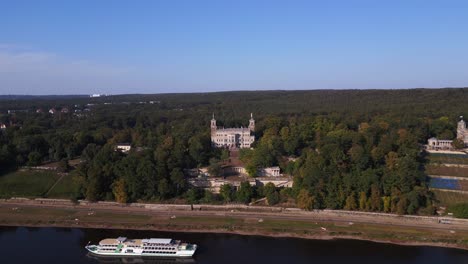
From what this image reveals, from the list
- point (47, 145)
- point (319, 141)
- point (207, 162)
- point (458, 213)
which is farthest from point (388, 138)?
point (47, 145)

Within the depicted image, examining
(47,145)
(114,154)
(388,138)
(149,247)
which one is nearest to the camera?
(149,247)

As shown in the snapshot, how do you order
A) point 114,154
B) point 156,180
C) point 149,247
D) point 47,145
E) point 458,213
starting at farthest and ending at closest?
point 47,145
point 114,154
point 156,180
point 458,213
point 149,247

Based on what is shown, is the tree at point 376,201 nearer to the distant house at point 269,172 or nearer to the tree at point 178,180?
the distant house at point 269,172

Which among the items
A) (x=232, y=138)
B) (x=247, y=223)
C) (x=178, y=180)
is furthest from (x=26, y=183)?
(x=247, y=223)

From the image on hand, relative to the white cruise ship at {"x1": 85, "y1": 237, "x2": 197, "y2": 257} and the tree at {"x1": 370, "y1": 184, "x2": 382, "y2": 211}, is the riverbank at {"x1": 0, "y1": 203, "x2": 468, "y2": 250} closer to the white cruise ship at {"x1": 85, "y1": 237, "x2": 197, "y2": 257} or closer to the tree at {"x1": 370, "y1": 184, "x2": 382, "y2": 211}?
the tree at {"x1": 370, "y1": 184, "x2": 382, "y2": 211}

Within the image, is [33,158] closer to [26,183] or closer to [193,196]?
[26,183]

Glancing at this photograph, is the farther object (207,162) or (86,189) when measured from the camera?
(207,162)

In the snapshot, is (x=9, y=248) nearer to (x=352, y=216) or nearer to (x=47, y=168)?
(x=47, y=168)

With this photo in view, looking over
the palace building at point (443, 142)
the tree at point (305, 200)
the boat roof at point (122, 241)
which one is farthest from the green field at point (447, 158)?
the boat roof at point (122, 241)
